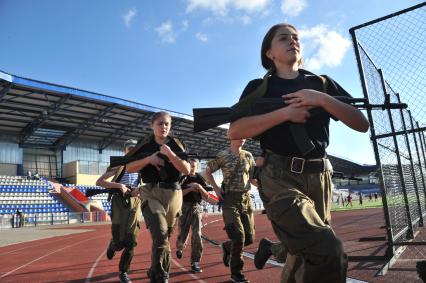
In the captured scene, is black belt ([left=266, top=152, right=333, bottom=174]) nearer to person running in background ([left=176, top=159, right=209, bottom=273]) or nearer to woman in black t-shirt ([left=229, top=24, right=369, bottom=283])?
woman in black t-shirt ([left=229, top=24, right=369, bottom=283])

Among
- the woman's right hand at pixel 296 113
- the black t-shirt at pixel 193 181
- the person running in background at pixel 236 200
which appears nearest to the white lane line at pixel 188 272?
the person running in background at pixel 236 200

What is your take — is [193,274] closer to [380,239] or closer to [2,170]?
[380,239]

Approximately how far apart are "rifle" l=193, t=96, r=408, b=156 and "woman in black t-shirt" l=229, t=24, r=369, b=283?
0.04 metres

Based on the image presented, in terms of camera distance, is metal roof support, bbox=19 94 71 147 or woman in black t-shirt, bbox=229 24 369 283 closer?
woman in black t-shirt, bbox=229 24 369 283

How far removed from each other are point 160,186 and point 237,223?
1335 millimetres

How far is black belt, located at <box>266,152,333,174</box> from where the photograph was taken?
2.38 m

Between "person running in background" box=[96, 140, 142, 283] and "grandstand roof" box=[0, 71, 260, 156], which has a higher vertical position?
"grandstand roof" box=[0, 71, 260, 156]

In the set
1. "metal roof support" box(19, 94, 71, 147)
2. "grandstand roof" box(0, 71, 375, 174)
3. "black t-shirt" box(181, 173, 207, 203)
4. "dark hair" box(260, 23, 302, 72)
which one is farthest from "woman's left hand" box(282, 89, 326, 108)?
"metal roof support" box(19, 94, 71, 147)

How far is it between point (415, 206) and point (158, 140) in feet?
23.3

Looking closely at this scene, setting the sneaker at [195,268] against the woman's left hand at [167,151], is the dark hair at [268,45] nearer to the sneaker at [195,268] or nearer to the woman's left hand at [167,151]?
the woman's left hand at [167,151]

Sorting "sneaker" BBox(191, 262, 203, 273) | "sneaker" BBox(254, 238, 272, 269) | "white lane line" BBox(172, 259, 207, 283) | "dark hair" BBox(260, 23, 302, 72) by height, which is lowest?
"white lane line" BBox(172, 259, 207, 283)

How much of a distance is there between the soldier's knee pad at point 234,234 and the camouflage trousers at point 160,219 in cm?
89

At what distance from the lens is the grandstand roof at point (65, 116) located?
109 ft

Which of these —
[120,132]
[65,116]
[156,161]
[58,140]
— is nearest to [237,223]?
[156,161]
